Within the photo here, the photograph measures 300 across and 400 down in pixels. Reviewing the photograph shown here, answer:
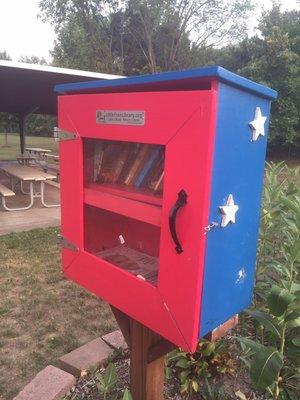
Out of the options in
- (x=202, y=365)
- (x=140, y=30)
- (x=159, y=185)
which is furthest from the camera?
(x=140, y=30)

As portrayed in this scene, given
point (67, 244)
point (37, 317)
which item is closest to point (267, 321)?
point (67, 244)

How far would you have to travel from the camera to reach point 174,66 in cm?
2280

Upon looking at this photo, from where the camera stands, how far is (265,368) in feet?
4.50

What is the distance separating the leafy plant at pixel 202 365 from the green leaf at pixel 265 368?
0.58 m

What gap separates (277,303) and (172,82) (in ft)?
2.88

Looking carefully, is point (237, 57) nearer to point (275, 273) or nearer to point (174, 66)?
point (174, 66)

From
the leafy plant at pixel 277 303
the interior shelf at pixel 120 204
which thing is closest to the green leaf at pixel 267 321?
the leafy plant at pixel 277 303

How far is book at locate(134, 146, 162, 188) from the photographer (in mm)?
1304

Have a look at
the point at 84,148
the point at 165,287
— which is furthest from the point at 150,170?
the point at 165,287

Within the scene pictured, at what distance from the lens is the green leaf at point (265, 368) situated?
4.45 ft

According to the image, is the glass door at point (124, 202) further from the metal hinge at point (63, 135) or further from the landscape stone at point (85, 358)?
the landscape stone at point (85, 358)

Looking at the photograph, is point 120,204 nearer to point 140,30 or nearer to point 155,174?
point 155,174

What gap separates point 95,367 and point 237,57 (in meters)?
18.4

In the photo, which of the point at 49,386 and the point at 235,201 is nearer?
the point at 235,201
